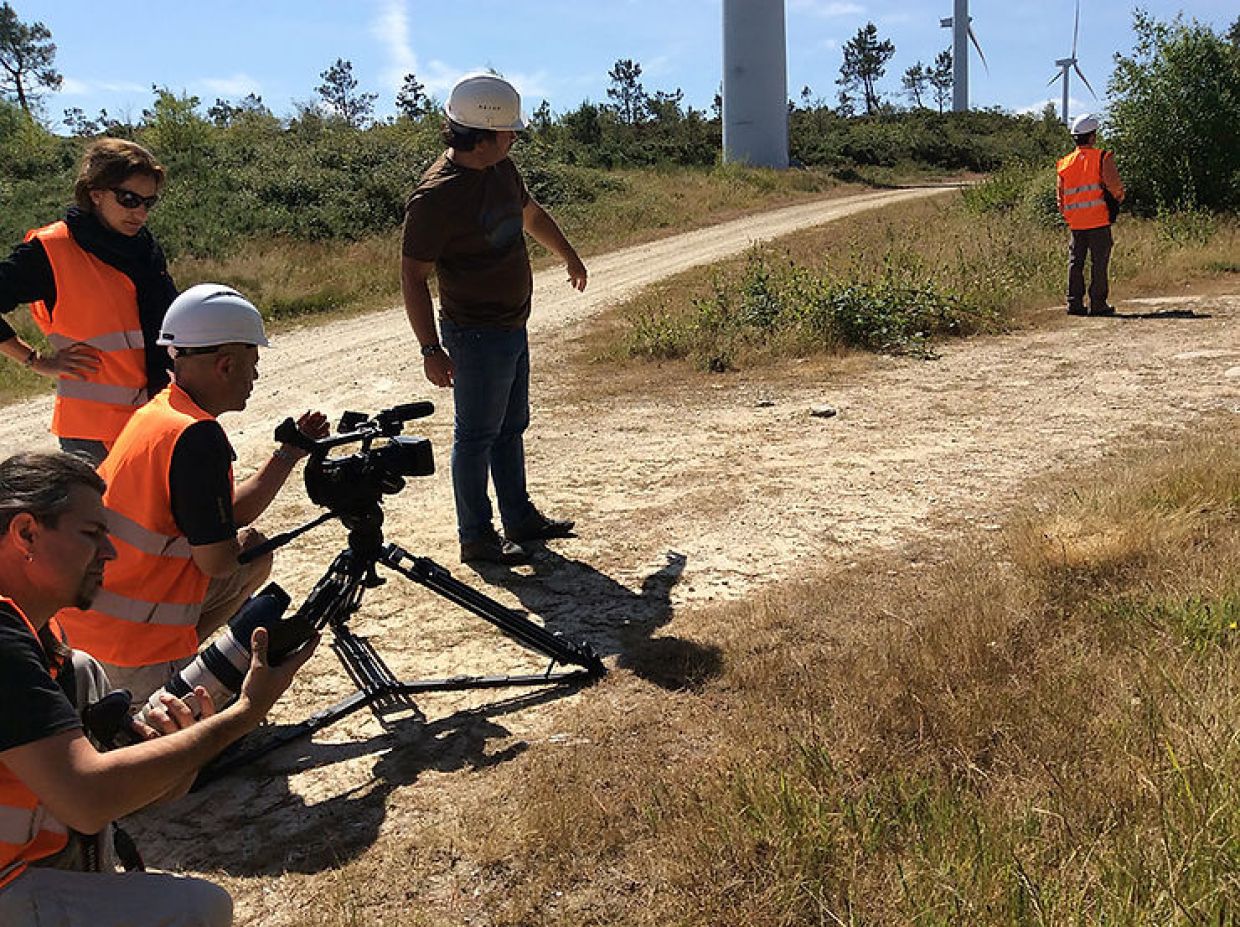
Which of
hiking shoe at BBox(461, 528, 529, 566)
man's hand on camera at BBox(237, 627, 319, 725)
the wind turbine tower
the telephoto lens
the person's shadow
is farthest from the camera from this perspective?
the wind turbine tower

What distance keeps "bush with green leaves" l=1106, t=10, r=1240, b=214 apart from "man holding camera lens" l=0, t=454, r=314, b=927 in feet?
54.8

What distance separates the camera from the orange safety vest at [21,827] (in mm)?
1819

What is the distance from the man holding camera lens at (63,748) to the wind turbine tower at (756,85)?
37.1 m

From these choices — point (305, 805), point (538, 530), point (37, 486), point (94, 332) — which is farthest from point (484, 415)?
point (37, 486)

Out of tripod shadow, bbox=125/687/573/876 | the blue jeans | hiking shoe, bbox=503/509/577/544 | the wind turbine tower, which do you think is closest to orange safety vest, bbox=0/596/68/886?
tripod shadow, bbox=125/687/573/876

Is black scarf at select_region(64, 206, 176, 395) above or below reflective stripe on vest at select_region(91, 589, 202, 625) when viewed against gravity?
above

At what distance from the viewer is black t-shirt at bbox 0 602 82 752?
1683 millimetres

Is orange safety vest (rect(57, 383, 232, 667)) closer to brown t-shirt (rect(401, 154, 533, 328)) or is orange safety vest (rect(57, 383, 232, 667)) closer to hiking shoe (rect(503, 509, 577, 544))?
brown t-shirt (rect(401, 154, 533, 328))

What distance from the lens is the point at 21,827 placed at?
186cm

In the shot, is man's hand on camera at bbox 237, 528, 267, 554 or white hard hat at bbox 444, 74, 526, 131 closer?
man's hand on camera at bbox 237, 528, 267, 554

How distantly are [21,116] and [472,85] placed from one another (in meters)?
34.0

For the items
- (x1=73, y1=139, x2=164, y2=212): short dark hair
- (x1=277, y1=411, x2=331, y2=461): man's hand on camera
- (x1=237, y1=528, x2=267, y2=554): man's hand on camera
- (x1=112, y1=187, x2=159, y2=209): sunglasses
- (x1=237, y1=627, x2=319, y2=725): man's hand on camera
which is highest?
(x1=73, y1=139, x2=164, y2=212): short dark hair

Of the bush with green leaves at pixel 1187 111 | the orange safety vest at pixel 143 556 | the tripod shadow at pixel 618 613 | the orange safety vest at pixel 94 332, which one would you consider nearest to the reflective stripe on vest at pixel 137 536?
the orange safety vest at pixel 143 556

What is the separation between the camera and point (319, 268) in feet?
53.7
